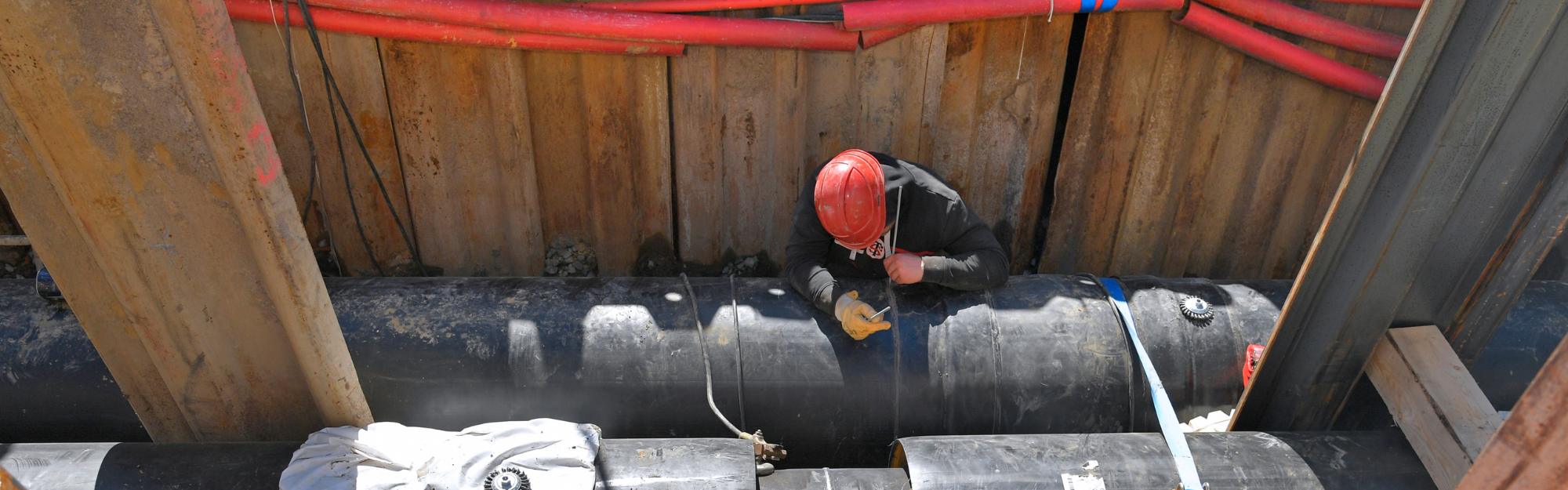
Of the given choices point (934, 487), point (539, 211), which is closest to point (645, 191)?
point (539, 211)

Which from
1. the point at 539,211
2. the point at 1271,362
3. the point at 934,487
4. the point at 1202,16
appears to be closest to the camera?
the point at 934,487

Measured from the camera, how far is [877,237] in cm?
293

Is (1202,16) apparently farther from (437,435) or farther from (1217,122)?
(437,435)

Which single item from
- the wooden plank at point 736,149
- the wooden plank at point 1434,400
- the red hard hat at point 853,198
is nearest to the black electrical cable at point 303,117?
the wooden plank at point 736,149

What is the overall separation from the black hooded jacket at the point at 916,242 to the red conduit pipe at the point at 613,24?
1.97 ft

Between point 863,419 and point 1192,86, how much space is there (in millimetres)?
2201

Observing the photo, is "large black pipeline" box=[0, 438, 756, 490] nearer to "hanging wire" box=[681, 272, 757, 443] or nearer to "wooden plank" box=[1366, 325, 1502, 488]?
"hanging wire" box=[681, 272, 757, 443]

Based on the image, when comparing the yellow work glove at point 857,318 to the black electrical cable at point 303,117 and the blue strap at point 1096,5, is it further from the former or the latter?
the black electrical cable at point 303,117

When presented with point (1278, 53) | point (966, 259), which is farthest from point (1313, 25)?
point (966, 259)

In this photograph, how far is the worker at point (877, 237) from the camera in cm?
283

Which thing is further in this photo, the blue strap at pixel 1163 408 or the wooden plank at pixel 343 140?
the wooden plank at pixel 343 140

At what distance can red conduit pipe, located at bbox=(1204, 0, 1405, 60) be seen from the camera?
10.6 feet

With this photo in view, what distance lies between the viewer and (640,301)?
2.99 m

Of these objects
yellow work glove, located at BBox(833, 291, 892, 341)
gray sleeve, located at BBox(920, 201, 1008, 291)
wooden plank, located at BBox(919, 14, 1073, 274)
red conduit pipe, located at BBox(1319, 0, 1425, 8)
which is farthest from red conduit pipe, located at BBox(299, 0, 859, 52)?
red conduit pipe, located at BBox(1319, 0, 1425, 8)
